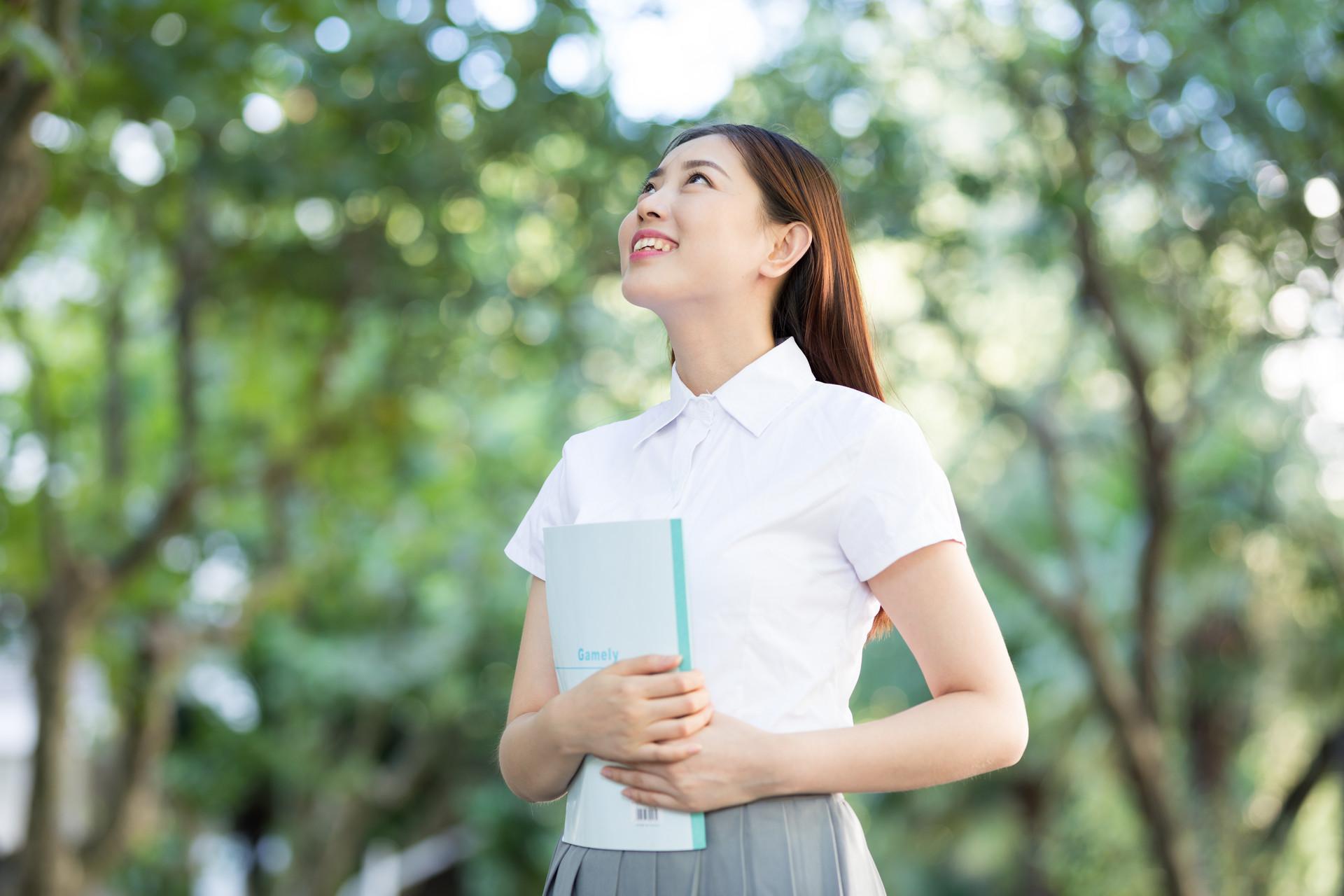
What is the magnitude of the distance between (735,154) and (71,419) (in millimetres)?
8433

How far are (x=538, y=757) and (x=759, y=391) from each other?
0.50 m

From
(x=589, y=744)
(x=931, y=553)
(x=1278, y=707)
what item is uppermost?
(x=931, y=553)

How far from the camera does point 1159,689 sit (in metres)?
7.28

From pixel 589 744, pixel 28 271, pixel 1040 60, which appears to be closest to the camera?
pixel 589 744

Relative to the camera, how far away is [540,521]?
1.80 m

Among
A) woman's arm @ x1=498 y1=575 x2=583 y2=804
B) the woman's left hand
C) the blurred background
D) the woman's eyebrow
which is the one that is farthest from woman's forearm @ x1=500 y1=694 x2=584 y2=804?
the blurred background

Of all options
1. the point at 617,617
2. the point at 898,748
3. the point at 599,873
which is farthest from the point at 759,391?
the point at 599,873

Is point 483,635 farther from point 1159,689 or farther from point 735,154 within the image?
point 735,154

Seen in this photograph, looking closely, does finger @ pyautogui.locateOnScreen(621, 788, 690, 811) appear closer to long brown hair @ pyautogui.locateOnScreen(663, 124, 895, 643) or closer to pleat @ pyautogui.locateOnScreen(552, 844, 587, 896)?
pleat @ pyautogui.locateOnScreen(552, 844, 587, 896)

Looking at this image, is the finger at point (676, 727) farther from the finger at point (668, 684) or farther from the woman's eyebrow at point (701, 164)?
the woman's eyebrow at point (701, 164)

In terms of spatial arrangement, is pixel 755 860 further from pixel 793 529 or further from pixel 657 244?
pixel 657 244

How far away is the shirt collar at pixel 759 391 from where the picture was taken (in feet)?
5.35

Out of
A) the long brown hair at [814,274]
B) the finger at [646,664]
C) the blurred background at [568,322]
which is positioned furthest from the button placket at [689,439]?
the blurred background at [568,322]

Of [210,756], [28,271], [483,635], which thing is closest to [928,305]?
[28,271]
